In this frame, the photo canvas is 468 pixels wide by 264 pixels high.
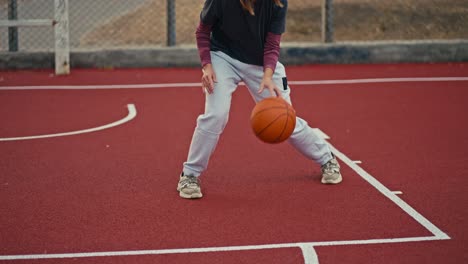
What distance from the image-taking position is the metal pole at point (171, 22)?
42.8 ft

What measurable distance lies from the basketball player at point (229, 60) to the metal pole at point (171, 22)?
6.57 m

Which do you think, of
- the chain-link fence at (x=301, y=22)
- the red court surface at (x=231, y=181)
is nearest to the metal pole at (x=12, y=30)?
the chain-link fence at (x=301, y=22)

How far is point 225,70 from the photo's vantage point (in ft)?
21.2

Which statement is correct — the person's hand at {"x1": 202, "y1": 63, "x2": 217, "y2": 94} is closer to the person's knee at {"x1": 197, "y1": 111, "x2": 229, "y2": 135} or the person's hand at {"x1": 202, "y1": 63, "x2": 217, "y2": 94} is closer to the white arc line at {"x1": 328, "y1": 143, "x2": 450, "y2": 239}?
the person's knee at {"x1": 197, "y1": 111, "x2": 229, "y2": 135}

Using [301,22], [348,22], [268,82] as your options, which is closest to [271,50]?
[268,82]

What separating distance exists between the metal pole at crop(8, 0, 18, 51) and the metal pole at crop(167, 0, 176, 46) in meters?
2.15

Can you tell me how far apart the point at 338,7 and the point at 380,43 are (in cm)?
193

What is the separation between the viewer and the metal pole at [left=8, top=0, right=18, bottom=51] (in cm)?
1274

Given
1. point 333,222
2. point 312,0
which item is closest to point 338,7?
point 312,0

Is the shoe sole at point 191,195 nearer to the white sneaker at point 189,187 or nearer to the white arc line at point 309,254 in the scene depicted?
the white sneaker at point 189,187

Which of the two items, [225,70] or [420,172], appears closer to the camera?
[225,70]

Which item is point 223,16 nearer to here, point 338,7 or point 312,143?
point 312,143

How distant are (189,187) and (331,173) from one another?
3.66 feet

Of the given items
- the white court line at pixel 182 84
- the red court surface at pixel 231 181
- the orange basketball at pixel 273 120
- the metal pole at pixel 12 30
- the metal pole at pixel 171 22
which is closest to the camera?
the red court surface at pixel 231 181
